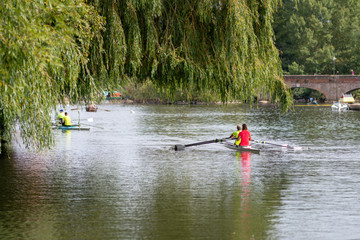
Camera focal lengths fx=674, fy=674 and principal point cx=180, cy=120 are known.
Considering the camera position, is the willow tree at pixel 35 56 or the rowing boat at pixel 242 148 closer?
the willow tree at pixel 35 56

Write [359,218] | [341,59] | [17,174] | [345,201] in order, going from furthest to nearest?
[341,59] → [17,174] → [345,201] → [359,218]

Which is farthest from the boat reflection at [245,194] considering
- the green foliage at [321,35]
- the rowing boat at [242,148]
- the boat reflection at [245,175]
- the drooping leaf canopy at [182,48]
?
the green foliage at [321,35]

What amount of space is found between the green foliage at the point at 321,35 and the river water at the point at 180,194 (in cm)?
9467

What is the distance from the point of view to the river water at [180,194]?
13.0m

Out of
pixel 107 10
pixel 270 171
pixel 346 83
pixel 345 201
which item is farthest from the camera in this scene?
pixel 346 83

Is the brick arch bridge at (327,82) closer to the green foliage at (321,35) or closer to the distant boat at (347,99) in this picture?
the distant boat at (347,99)

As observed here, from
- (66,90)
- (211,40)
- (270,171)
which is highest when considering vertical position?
(211,40)

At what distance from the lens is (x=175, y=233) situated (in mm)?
12711

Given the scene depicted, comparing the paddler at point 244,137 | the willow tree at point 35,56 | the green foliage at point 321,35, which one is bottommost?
the paddler at point 244,137

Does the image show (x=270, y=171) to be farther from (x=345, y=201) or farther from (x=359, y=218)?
(x=359, y=218)

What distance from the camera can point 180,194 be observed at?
1777 centimetres

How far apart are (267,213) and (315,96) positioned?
11791 centimetres

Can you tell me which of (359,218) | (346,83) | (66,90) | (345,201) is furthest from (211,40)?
(346,83)

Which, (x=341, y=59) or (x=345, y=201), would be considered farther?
(x=341, y=59)
